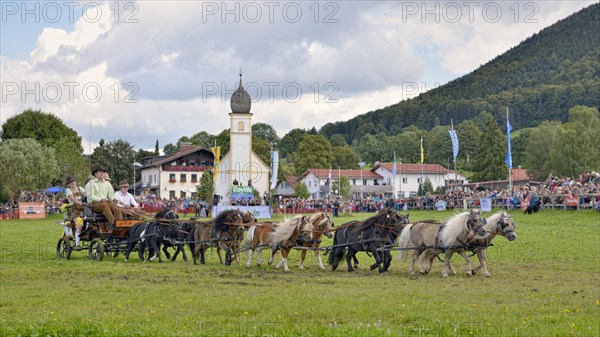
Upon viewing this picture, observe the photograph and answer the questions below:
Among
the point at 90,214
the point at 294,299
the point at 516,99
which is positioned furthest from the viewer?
the point at 516,99

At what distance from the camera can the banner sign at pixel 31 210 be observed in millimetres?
65000

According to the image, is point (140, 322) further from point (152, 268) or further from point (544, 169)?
point (544, 169)

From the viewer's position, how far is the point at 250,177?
97188 millimetres

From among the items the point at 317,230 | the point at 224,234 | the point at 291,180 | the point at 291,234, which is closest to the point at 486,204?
the point at 224,234

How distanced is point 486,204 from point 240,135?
168 feet

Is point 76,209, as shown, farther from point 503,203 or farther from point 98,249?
point 503,203

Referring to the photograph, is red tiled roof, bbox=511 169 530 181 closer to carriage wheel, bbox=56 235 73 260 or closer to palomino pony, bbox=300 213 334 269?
carriage wheel, bbox=56 235 73 260

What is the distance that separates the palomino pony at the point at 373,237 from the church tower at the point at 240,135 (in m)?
73.9

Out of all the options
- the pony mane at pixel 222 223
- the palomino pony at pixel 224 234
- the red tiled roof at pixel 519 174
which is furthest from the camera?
the red tiled roof at pixel 519 174

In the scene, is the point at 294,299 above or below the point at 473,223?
below

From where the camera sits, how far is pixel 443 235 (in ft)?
60.8

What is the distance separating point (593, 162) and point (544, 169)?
1025cm

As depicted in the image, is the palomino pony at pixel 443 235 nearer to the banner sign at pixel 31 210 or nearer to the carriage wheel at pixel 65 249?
the carriage wheel at pixel 65 249

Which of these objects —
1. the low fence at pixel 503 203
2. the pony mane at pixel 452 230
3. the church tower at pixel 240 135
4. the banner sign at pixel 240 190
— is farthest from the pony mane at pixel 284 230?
the church tower at pixel 240 135
